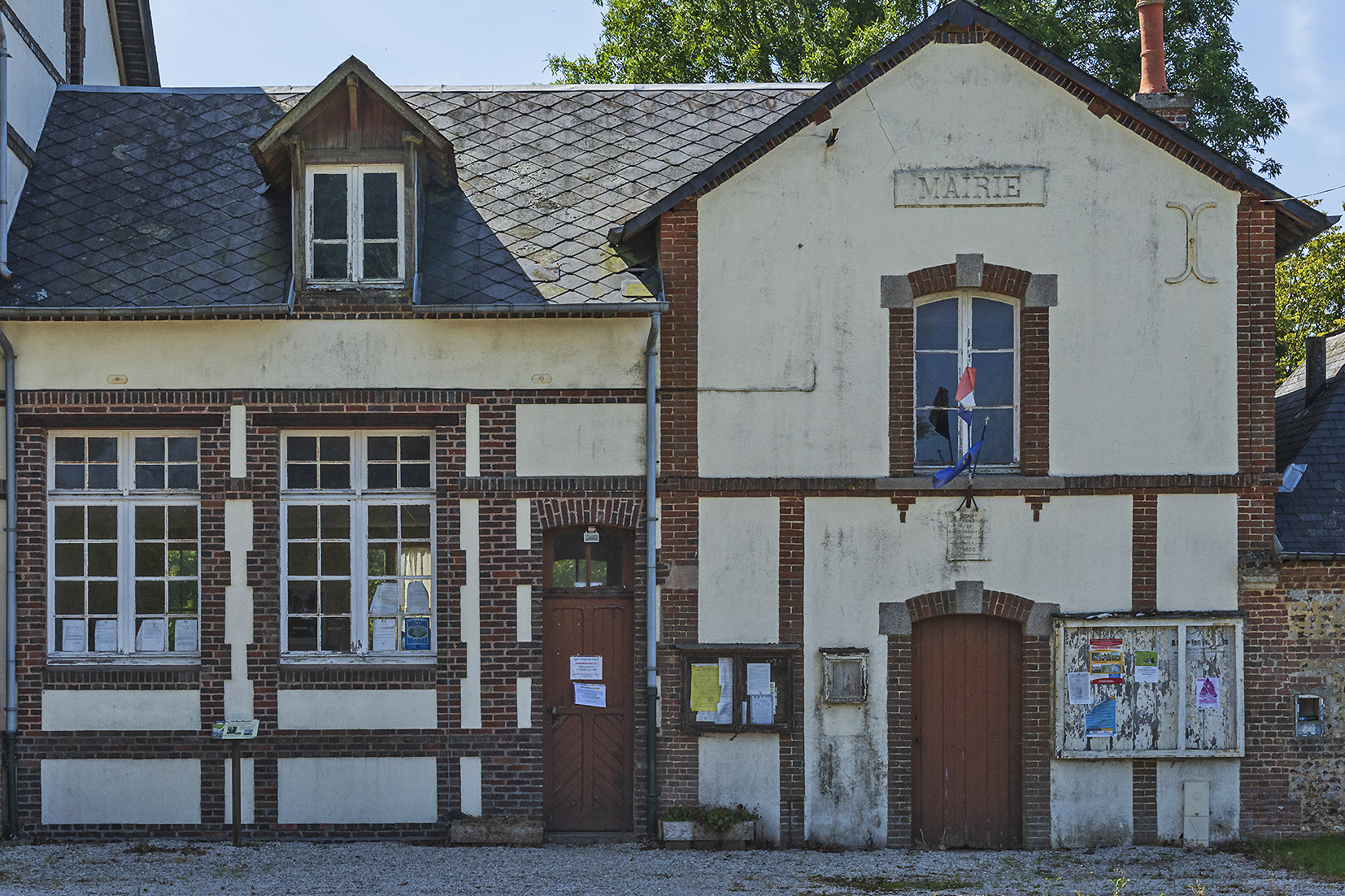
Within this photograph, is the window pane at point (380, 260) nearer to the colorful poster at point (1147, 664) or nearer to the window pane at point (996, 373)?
the window pane at point (996, 373)

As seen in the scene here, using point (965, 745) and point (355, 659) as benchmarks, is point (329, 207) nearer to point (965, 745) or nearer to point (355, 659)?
point (355, 659)

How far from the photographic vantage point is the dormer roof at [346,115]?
416 inches

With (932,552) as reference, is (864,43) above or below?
above

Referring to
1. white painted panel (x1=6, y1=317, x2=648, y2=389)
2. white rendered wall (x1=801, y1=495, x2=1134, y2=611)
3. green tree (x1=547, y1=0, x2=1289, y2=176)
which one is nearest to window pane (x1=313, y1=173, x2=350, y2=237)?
white painted panel (x1=6, y1=317, x2=648, y2=389)

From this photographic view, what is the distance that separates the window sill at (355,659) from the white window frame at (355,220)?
3243mm

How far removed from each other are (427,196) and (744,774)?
A: 6.07 m

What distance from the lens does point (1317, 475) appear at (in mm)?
11422

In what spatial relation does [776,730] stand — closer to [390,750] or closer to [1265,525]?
[390,750]

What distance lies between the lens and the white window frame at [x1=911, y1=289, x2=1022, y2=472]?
36.0ft

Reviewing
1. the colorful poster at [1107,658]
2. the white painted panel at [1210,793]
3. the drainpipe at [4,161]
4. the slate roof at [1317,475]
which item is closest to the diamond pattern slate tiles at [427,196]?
the drainpipe at [4,161]

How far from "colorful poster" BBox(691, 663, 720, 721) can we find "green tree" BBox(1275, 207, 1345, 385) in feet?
64.6

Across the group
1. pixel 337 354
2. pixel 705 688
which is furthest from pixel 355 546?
pixel 705 688

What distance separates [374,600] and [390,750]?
4.28ft

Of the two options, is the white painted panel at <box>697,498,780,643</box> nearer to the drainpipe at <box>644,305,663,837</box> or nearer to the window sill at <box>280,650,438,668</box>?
the drainpipe at <box>644,305,663,837</box>
